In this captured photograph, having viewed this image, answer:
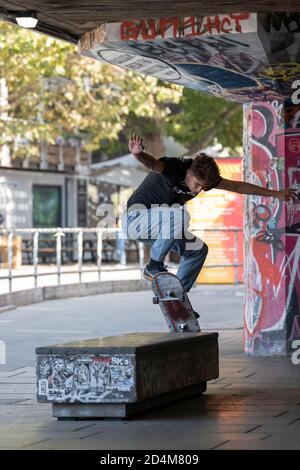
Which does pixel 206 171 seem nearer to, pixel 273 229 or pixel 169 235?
pixel 169 235

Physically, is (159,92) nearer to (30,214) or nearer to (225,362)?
(30,214)

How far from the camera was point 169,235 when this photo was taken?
35.0 ft

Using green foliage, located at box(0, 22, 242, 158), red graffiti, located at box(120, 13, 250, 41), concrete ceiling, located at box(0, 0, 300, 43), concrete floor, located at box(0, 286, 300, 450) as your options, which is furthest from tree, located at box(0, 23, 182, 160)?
red graffiti, located at box(120, 13, 250, 41)

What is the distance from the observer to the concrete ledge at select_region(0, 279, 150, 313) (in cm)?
2215

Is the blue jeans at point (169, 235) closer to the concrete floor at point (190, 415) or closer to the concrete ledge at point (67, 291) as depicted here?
the concrete floor at point (190, 415)

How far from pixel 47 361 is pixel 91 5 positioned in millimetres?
2960

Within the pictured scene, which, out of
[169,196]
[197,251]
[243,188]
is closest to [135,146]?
[169,196]

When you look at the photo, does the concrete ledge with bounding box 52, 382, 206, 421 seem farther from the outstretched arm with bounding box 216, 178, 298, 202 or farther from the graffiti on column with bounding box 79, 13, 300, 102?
the graffiti on column with bounding box 79, 13, 300, 102

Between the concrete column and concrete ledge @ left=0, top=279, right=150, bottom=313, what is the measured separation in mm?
8740

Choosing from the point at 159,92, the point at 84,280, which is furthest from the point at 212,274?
the point at 159,92

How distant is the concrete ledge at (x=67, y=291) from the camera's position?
22.1m

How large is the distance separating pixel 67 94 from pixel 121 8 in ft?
66.5

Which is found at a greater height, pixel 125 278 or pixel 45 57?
pixel 45 57

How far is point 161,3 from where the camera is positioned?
10.1 metres
